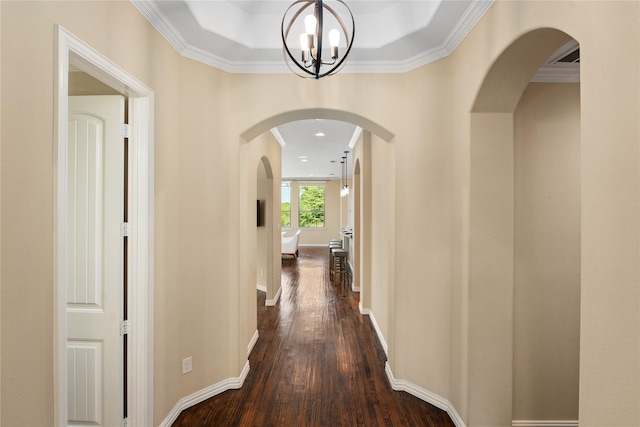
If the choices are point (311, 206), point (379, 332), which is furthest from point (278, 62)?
point (311, 206)

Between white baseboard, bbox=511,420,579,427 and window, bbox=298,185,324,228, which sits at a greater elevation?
window, bbox=298,185,324,228

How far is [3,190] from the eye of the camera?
1.15m

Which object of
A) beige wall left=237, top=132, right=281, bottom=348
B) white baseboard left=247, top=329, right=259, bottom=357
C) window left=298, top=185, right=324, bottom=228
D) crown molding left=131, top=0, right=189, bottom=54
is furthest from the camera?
window left=298, top=185, right=324, bottom=228

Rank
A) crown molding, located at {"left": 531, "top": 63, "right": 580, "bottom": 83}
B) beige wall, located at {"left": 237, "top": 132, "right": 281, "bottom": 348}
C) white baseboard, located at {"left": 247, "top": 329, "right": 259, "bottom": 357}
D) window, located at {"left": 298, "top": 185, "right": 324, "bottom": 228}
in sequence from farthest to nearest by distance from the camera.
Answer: window, located at {"left": 298, "top": 185, "right": 324, "bottom": 228}, white baseboard, located at {"left": 247, "top": 329, "right": 259, "bottom": 357}, beige wall, located at {"left": 237, "top": 132, "right": 281, "bottom": 348}, crown molding, located at {"left": 531, "top": 63, "right": 580, "bottom": 83}

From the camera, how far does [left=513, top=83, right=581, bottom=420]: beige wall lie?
2.44 metres

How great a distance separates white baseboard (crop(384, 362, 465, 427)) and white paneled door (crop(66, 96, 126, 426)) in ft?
7.03

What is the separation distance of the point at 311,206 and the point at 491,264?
39.5 feet

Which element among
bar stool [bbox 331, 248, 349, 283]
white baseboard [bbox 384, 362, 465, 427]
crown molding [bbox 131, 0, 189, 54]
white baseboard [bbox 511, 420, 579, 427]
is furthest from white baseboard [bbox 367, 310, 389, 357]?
crown molding [bbox 131, 0, 189, 54]

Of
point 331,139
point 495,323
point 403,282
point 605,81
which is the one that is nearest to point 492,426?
point 495,323

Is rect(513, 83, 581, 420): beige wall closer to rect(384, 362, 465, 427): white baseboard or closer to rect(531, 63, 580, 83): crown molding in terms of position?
rect(531, 63, 580, 83): crown molding

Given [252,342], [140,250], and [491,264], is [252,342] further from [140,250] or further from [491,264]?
[491,264]

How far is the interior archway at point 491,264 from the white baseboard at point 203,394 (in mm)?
1905

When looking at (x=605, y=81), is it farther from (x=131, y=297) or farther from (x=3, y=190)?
(x=131, y=297)

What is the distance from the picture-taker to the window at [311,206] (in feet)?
46.3
